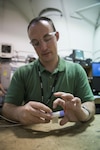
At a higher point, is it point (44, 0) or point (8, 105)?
point (44, 0)

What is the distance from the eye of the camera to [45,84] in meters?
1.01

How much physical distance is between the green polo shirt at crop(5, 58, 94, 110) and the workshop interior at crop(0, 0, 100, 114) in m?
1.09

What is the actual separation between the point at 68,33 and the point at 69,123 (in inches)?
101

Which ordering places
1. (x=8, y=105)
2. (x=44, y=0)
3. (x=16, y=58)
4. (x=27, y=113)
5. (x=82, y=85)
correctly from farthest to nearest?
(x=44, y=0) → (x=16, y=58) → (x=82, y=85) → (x=8, y=105) → (x=27, y=113)

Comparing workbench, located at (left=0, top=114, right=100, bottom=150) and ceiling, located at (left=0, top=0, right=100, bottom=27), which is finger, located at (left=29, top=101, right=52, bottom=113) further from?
ceiling, located at (left=0, top=0, right=100, bottom=27)

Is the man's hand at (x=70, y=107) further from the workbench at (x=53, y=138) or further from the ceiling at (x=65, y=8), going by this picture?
the ceiling at (x=65, y=8)

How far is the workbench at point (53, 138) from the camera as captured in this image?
46cm

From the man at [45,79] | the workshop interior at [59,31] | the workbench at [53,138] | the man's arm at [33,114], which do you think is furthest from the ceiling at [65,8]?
the workbench at [53,138]

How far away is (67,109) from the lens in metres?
0.68

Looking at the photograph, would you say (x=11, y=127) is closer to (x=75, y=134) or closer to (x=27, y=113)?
(x=27, y=113)

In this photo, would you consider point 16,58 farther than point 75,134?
Yes

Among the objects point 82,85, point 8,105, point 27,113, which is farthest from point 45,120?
point 82,85

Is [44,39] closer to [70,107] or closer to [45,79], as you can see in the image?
[45,79]

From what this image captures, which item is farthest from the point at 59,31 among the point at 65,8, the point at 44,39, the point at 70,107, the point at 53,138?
the point at 53,138
